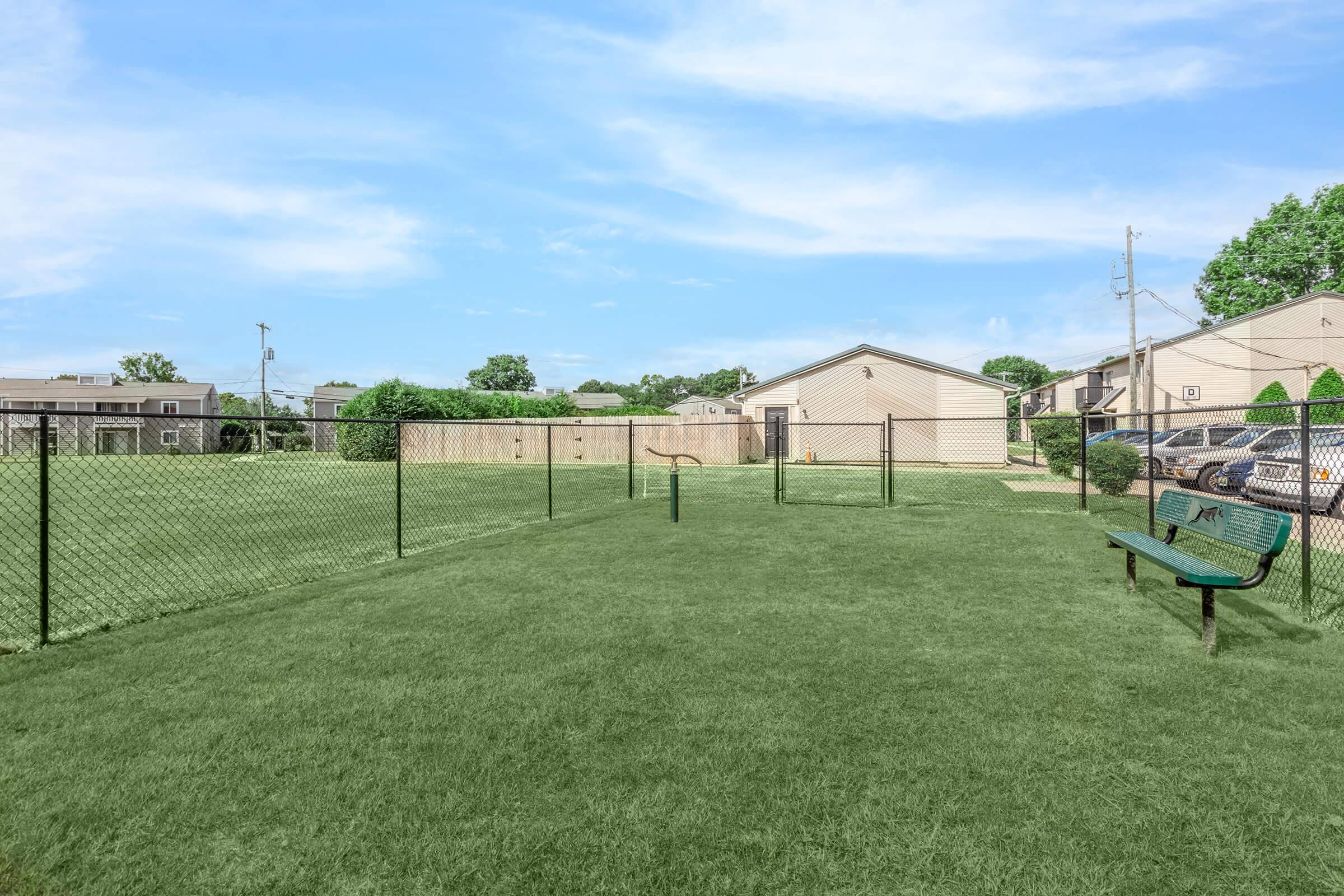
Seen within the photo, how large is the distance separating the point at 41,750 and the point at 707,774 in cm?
321

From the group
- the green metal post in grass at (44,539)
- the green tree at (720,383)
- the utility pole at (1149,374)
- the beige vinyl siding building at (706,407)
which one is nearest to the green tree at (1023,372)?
the green tree at (720,383)

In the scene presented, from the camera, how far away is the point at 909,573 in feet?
23.3

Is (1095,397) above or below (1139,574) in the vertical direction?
above

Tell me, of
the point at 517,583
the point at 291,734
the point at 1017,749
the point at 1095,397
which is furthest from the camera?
the point at 1095,397

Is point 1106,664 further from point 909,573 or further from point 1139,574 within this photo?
point 1139,574

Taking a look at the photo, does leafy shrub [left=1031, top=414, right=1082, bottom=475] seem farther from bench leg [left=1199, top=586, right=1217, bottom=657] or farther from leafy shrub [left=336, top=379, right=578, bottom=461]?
leafy shrub [left=336, top=379, right=578, bottom=461]

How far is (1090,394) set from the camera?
52.4m

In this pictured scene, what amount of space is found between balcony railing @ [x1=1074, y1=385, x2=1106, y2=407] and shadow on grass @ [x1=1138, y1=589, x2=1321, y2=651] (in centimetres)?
4924

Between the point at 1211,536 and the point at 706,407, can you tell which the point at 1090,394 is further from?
the point at 1211,536

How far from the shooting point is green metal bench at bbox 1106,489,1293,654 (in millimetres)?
4492

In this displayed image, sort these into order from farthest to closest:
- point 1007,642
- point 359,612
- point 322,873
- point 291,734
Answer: point 359,612 < point 1007,642 < point 291,734 < point 322,873

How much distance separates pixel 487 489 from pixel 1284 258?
52.7m

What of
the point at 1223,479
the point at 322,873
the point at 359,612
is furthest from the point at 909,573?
the point at 1223,479

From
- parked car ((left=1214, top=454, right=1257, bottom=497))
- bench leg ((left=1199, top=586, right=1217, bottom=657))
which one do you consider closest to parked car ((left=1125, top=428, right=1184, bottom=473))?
parked car ((left=1214, top=454, right=1257, bottom=497))
